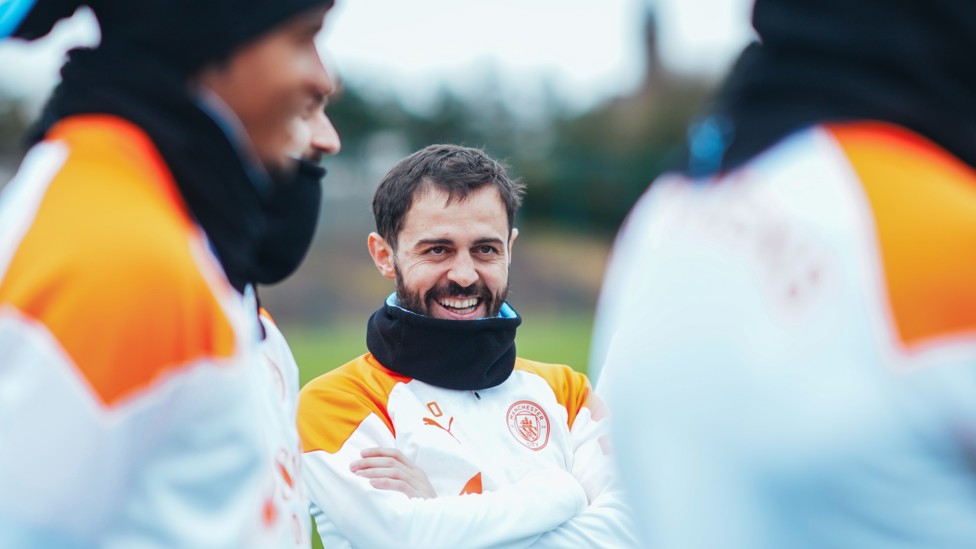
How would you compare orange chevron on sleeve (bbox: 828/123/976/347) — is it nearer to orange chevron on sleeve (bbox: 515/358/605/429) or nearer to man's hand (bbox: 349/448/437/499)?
man's hand (bbox: 349/448/437/499)

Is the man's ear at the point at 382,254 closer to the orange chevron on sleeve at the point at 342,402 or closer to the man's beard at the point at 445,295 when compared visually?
the man's beard at the point at 445,295

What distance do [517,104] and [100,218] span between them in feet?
152

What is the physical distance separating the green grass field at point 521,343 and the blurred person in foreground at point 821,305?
514 inches

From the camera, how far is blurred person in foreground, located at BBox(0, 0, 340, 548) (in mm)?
1331

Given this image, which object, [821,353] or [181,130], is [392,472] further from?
[821,353]

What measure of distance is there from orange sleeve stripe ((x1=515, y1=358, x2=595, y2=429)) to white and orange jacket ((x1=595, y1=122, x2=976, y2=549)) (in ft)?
6.16

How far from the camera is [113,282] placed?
1.34 meters

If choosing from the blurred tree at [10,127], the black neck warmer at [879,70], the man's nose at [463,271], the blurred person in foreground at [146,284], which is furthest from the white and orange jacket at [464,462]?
the blurred tree at [10,127]

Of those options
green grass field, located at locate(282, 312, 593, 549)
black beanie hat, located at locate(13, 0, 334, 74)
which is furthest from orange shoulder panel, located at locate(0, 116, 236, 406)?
green grass field, located at locate(282, 312, 593, 549)

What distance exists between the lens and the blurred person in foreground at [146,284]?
4.37 feet

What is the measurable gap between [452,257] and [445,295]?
12 centimetres

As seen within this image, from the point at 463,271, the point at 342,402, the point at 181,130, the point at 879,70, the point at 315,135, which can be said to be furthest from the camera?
the point at 463,271

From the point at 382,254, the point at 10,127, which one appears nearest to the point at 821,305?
the point at 382,254

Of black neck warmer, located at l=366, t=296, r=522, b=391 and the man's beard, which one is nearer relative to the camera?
black neck warmer, located at l=366, t=296, r=522, b=391
